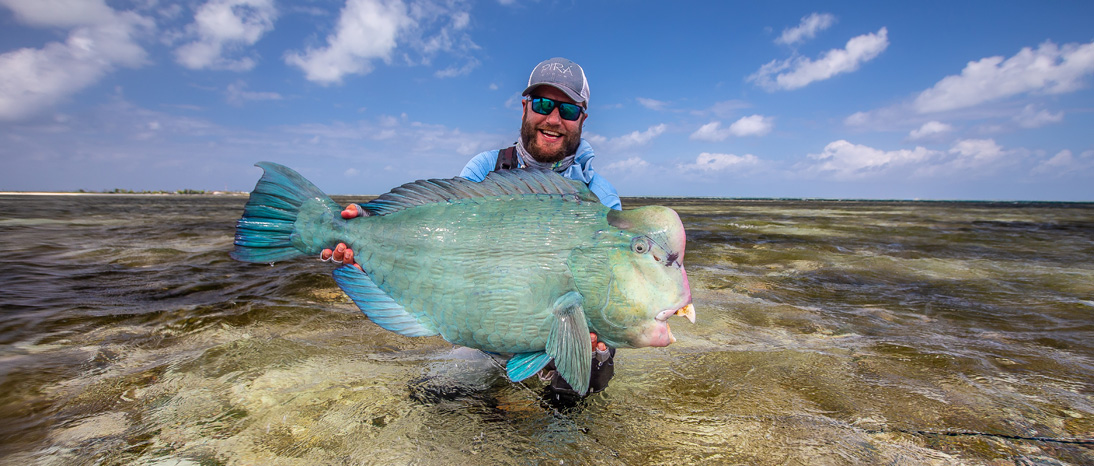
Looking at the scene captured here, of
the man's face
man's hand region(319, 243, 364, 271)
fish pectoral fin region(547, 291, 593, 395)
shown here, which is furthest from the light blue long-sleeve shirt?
fish pectoral fin region(547, 291, 593, 395)

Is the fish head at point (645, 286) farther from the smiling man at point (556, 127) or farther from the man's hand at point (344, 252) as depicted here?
the man's hand at point (344, 252)

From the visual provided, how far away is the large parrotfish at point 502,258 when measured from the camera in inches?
81.8

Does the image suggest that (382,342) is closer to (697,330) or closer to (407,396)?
(407,396)

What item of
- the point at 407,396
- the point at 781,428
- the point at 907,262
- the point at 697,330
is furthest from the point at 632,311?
the point at 907,262

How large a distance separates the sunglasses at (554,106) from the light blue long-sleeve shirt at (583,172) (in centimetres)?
32

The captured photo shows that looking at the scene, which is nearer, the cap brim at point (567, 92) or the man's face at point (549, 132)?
the cap brim at point (567, 92)

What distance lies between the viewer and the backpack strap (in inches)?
133

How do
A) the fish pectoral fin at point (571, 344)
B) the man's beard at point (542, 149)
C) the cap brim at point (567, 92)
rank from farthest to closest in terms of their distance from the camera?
the man's beard at point (542, 149) < the cap brim at point (567, 92) < the fish pectoral fin at point (571, 344)

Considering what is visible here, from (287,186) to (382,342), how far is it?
1724 millimetres

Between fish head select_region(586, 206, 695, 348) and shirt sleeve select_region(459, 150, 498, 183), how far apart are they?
1585 millimetres

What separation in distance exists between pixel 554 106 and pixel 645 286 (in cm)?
156

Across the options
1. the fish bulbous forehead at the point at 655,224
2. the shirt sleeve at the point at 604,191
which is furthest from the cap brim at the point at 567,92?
the fish bulbous forehead at the point at 655,224

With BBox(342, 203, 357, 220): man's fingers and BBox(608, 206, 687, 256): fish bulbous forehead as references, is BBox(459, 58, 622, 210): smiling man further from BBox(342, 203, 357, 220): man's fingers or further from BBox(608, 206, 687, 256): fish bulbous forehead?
BBox(342, 203, 357, 220): man's fingers

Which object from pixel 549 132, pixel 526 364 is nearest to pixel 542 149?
pixel 549 132
